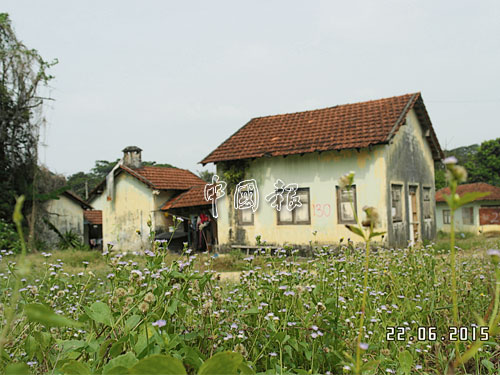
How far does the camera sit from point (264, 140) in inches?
610

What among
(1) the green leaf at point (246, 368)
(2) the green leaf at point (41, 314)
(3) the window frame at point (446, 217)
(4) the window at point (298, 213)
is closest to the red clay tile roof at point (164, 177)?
(4) the window at point (298, 213)

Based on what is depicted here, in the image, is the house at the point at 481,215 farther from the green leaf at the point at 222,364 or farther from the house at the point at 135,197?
the green leaf at the point at 222,364

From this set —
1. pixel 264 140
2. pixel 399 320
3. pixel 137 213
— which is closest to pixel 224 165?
pixel 264 140

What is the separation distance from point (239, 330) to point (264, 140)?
1325 cm

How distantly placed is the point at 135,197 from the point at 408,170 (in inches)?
494

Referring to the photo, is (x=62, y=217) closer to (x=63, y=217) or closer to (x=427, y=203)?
(x=63, y=217)

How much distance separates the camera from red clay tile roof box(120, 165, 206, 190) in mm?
19719

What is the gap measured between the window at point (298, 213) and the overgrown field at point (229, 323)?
9825 mm

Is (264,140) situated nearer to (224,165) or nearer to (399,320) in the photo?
(224,165)

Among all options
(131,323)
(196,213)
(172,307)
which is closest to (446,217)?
(196,213)

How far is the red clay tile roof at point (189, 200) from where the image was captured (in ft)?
59.5

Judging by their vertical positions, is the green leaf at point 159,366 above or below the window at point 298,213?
below

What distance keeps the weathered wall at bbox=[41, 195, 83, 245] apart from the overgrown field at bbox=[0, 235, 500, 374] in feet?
63.5

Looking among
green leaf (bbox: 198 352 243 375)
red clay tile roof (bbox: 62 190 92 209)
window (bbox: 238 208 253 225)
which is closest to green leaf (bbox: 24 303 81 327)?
green leaf (bbox: 198 352 243 375)
